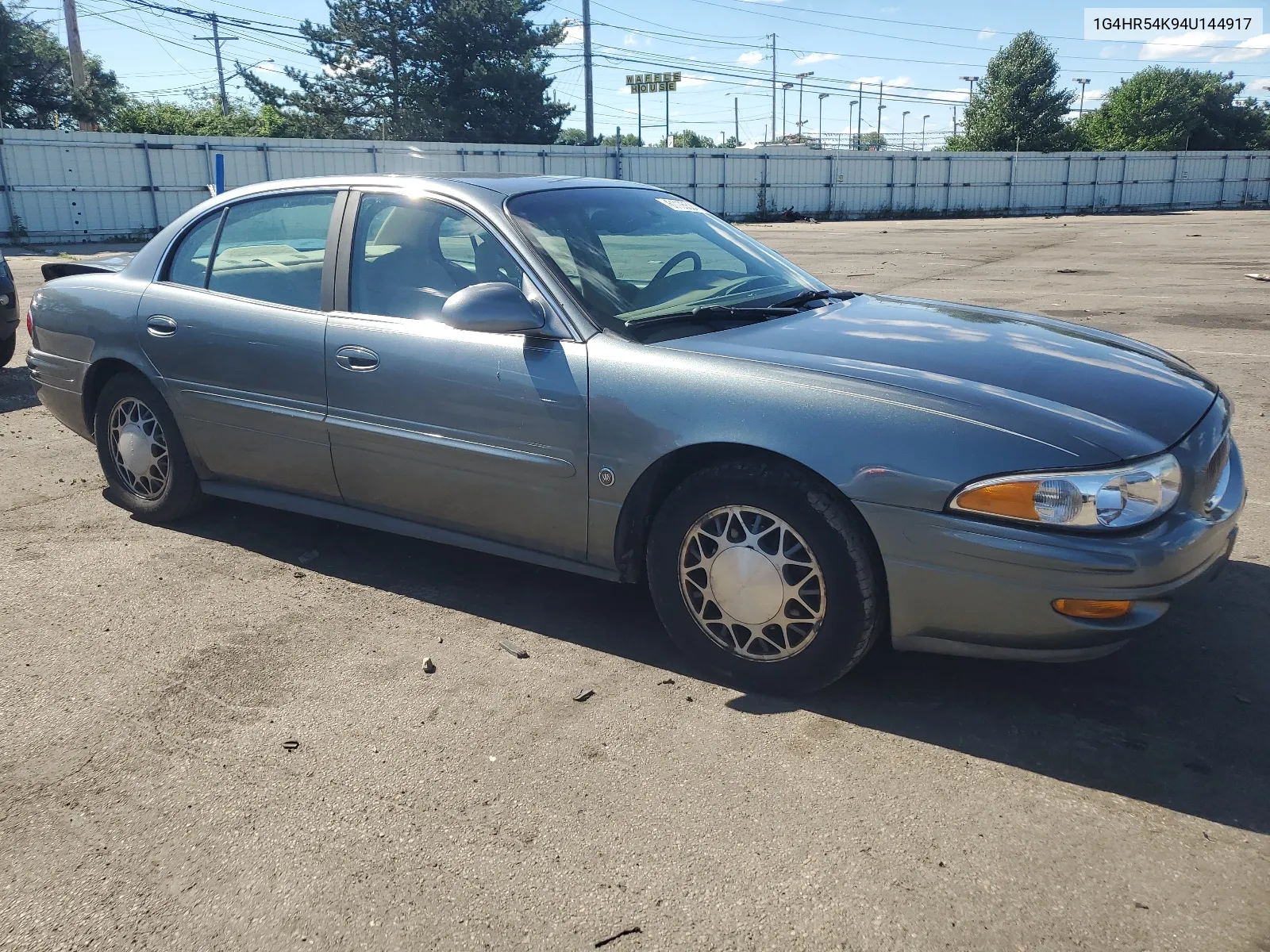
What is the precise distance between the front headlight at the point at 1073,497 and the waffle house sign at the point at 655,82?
6613cm

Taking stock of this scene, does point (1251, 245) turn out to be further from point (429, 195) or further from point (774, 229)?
point (429, 195)

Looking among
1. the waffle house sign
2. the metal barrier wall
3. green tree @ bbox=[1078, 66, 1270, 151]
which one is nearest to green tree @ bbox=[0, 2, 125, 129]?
the metal barrier wall

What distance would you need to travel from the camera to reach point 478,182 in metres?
3.99

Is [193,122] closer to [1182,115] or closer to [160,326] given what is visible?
[160,326]

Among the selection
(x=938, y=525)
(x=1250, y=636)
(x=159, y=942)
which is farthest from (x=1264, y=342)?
(x=159, y=942)

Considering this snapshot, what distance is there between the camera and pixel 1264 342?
9.16 metres

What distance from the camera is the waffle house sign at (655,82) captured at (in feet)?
212

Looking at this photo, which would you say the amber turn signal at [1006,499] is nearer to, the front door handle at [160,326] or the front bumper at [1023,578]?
the front bumper at [1023,578]

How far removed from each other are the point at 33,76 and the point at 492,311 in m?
44.8

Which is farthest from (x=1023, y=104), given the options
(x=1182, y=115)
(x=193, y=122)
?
(x=193, y=122)

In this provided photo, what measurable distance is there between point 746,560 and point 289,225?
2470 mm

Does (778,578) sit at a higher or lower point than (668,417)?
lower

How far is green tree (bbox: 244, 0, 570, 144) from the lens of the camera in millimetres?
43406

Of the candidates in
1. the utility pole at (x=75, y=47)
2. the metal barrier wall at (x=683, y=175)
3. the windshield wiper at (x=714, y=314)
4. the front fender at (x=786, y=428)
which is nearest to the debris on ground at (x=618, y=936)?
the front fender at (x=786, y=428)
